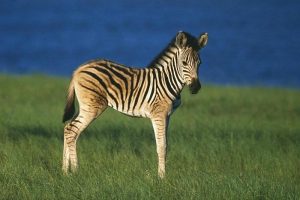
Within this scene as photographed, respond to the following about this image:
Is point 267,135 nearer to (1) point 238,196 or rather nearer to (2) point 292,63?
(1) point 238,196

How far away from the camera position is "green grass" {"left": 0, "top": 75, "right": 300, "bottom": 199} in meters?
8.77

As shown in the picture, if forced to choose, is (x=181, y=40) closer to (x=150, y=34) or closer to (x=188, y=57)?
(x=188, y=57)

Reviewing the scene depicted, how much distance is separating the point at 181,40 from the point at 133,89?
851mm

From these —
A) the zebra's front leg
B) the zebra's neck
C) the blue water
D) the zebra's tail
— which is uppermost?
the blue water

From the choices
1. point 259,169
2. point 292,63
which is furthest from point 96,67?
point 292,63

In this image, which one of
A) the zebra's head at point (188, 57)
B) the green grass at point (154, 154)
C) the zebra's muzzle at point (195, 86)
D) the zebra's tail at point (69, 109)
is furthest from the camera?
the zebra's tail at point (69, 109)

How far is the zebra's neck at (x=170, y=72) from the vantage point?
10117 mm

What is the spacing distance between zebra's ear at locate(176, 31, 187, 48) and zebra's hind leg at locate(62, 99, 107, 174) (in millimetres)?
1181

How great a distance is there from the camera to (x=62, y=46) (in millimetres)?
48219

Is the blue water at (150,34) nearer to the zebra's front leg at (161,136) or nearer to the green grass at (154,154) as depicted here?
the green grass at (154,154)

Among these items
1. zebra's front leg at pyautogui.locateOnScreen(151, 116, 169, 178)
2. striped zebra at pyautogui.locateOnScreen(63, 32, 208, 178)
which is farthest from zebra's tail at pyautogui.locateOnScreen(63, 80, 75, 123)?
zebra's front leg at pyautogui.locateOnScreen(151, 116, 169, 178)

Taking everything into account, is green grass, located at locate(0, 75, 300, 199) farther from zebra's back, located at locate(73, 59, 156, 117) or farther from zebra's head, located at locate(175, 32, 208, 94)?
zebra's head, located at locate(175, 32, 208, 94)

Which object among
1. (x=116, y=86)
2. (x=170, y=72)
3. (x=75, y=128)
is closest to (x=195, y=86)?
(x=170, y=72)

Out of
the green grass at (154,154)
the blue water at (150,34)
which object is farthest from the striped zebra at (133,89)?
the blue water at (150,34)
